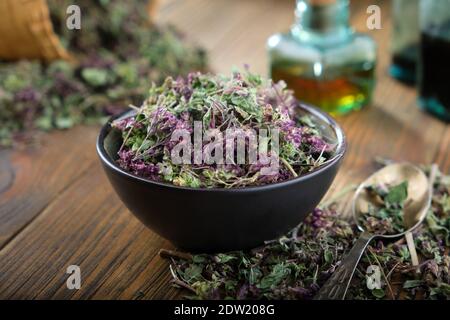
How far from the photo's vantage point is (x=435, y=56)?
139 cm

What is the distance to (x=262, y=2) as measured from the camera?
2.21 m

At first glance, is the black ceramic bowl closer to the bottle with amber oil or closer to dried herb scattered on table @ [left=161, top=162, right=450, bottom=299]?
dried herb scattered on table @ [left=161, top=162, right=450, bottom=299]

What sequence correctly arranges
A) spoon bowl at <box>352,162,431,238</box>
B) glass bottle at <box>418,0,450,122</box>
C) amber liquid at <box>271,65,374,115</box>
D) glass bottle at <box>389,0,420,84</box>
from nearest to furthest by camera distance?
spoon bowl at <box>352,162,431,238</box> < glass bottle at <box>418,0,450,122</box> < amber liquid at <box>271,65,374,115</box> < glass bottle at <box>389,0,420,84</box>

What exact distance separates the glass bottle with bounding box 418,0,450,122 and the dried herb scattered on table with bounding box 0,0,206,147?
580mm

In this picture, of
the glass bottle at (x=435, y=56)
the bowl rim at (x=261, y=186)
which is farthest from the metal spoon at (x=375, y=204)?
the glass bottle at (x=435, y=56)

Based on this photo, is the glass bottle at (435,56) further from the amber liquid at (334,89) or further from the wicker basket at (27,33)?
the wicker basket at (27,33)

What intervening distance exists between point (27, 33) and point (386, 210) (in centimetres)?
103

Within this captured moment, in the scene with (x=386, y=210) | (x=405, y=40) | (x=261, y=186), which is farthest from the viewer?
(x=405, y=40)

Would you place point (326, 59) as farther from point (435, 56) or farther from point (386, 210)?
point (386, 210)

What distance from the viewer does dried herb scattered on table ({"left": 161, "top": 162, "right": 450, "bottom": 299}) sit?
2.79 feet

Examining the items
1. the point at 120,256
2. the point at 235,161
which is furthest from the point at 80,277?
the point at 235,161

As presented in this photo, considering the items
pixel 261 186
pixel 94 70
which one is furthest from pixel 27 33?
pixel 261 186

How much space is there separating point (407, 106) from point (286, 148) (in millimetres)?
781

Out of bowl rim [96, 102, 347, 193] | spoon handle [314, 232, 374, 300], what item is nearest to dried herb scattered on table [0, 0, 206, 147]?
bowl rim [96, 102, 347, 193]
